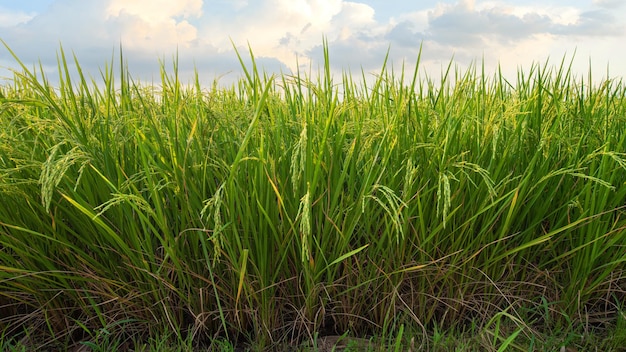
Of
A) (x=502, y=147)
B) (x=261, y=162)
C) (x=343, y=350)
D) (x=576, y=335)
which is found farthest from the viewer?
(x=502, y=147)

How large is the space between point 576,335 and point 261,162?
1354mm

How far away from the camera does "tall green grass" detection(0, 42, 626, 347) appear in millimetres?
1858

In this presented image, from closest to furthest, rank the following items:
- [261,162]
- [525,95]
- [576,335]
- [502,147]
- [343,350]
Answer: [261,162] < [343,350] < [576,335] < [502,147] < [525,95]

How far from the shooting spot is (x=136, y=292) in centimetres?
202

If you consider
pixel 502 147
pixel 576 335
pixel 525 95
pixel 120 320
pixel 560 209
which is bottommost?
pixel 576 335

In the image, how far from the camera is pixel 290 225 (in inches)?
73.7

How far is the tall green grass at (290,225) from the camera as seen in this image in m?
1.86

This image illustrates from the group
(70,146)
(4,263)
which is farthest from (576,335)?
(4,263)

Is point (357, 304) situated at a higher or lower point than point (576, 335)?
higher

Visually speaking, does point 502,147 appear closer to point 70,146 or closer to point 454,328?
point 454,328

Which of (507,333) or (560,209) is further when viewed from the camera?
(560,209)

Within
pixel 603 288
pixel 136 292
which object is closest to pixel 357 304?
pixel 136 292

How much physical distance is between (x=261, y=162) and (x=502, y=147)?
1.03 m

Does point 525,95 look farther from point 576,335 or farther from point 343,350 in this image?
point 343,350
